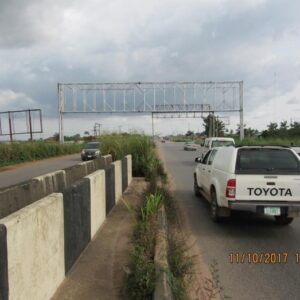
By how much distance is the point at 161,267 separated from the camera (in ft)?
16.3

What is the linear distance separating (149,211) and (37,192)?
1994mm

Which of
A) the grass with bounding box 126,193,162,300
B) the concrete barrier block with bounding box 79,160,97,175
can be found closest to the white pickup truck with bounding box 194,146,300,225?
the grass with bounding box 126,193,162,300

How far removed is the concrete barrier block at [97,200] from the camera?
7.62 metres

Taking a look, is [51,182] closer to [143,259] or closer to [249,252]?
[143,259]

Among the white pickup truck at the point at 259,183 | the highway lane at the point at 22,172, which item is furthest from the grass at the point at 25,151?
the white pickup truck at the point at 259,183

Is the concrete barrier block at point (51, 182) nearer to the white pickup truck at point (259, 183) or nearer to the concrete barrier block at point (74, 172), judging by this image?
the concrete barrier block at point (74, 172)

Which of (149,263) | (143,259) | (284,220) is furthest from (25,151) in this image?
(149,263)

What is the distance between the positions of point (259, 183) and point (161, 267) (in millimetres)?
3824

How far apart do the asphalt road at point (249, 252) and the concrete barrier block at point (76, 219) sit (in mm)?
1924

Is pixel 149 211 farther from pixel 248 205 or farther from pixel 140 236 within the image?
pixel 248 205

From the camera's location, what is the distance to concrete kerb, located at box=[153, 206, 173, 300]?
4324mm

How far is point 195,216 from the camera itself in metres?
10.1
